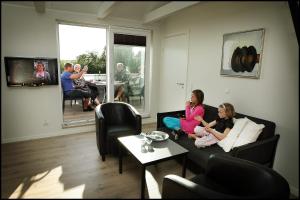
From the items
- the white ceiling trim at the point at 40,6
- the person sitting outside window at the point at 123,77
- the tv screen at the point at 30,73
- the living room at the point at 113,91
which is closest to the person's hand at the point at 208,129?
the living room at the point at 113,91

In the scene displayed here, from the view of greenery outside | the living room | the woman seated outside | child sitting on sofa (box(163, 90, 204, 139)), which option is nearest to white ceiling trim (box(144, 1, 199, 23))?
the living room

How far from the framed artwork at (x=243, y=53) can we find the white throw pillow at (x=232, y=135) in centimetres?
54

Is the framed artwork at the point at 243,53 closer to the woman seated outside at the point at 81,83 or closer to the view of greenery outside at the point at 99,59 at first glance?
the view of greenery outside at the point at 99,59

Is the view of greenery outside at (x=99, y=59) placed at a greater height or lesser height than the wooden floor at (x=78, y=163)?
greater

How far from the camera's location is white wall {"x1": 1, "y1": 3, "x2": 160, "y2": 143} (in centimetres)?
56

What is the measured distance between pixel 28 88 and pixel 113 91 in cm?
100

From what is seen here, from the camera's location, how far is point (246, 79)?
2.18 metres

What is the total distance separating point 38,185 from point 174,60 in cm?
290

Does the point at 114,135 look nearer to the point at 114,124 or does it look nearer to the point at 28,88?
the point at 114,124

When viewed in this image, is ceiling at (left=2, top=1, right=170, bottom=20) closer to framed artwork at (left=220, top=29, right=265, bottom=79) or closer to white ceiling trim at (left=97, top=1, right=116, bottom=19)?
white ceiling trim at (left=97, top=1, right=116, bottom=19)

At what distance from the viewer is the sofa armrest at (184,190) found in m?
0.88

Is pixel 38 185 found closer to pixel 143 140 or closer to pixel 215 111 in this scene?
pixel 143 140

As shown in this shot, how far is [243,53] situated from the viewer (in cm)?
220

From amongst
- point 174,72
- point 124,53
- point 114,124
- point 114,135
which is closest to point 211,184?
point 124,53
